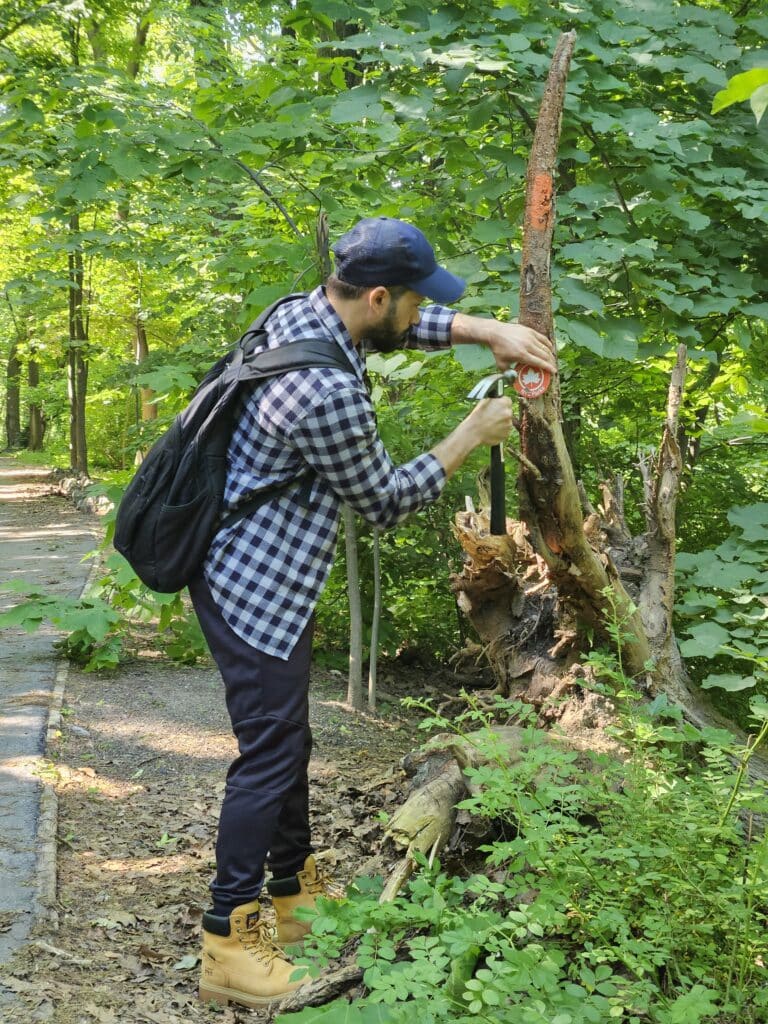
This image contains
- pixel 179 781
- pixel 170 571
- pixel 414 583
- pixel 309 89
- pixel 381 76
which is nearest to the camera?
pixel 170 571

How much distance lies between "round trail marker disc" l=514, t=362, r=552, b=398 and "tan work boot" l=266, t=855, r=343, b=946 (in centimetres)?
170

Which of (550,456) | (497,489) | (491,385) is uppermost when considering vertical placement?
(491,385)

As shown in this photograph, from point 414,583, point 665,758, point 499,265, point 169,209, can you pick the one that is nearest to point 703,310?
point 499,265

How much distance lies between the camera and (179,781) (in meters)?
4.42

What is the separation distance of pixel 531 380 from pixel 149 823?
99.3 inches

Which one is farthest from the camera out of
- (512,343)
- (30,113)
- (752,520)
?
(30,113)

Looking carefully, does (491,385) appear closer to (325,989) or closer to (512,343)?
(512,343)

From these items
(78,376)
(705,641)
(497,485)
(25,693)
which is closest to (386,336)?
(497,485)

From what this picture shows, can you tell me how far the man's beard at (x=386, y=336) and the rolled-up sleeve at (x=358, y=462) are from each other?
0.27m

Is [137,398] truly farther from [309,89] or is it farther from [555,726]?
[555,726]

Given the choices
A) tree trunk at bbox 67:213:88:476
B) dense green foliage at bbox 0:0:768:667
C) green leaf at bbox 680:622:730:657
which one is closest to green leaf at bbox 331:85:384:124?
dense green foliage at bbox 0:0:768:667

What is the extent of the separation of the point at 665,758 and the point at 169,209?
18.5 ft

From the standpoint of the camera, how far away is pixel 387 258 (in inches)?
95.0

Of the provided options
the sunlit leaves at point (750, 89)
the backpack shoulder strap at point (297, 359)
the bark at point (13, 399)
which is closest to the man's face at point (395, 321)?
the backpack shoulder strap at point (297, 359)
